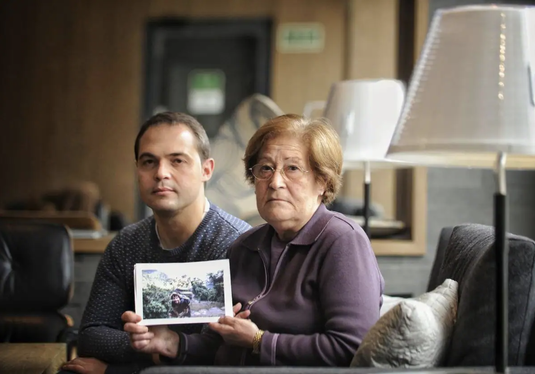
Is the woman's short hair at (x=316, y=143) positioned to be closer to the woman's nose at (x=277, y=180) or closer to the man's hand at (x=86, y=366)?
the woman's nose at (x=277, y=180)

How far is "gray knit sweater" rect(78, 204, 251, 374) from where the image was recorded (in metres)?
2.33

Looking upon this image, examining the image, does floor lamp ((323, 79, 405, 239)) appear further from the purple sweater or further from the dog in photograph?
the dog in photograph

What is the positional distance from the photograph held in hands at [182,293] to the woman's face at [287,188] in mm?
181

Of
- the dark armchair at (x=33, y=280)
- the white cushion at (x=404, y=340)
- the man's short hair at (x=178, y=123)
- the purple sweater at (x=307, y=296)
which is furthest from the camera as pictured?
the dark armchair at (x=33, y=280)

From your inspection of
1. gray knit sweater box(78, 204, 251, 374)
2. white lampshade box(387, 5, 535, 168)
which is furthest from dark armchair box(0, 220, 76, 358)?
white lampshade box(387, 5, 535, 168)

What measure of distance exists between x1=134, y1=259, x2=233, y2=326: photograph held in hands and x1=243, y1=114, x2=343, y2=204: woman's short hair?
1.10 ft

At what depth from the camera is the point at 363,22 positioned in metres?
7.65

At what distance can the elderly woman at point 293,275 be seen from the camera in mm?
1860

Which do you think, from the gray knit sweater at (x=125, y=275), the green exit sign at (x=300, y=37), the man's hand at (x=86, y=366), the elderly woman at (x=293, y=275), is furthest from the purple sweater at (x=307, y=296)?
the green exit sign at (x=300, y=37)

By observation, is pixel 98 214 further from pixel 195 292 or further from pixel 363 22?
pixel 195 292

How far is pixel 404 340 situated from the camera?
1.72 meters

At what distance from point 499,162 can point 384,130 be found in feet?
5.21

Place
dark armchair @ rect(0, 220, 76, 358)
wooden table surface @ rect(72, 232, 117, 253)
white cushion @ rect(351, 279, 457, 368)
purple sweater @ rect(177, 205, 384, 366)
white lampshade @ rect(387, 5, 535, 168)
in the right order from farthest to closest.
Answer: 1. wooden table surface @ rect(72, 232, 117, 253)
2. dark armchair @ rect(0, 220, 76, 358)
3. purple sweater @ rect(177, 205, 384, 366)
4. white cushion @ rect(351, 279, 457, 368)
5. white lampshade @ rect(387, 5, 535, 168)

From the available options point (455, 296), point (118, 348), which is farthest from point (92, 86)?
point (455, 296)
